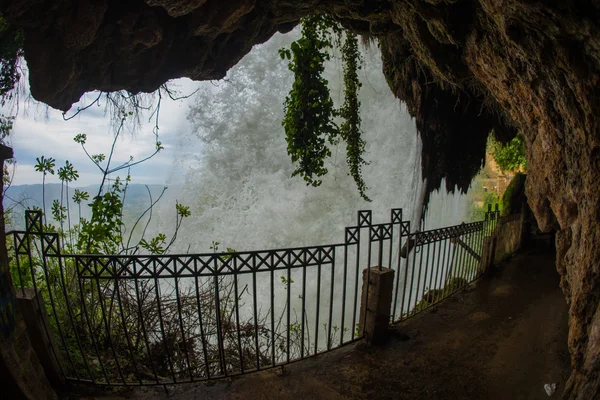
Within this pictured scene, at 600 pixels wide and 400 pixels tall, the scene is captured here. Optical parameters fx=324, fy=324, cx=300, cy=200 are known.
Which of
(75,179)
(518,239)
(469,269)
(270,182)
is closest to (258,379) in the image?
(75,179)

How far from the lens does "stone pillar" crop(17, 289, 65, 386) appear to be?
10.7ft

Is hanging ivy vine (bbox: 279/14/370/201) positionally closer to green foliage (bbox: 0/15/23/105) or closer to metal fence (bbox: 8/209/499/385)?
metal fence (bbox: 8/209/499/385)

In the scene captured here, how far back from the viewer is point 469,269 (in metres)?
7.36

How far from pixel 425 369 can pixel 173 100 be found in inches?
231

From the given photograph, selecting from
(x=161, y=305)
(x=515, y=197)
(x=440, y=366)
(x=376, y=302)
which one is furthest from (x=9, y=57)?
(x=515, y=197)

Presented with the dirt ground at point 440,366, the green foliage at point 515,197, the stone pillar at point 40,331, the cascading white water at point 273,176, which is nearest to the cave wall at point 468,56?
the dirt ground at point 440,366

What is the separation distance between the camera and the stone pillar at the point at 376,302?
4.52 metres

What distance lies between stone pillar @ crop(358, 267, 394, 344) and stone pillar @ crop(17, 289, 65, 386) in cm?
376

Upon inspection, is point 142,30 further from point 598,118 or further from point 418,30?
point 598,118

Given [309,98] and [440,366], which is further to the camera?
[309,98]

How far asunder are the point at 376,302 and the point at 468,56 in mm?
3465

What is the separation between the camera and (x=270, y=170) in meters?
20.2

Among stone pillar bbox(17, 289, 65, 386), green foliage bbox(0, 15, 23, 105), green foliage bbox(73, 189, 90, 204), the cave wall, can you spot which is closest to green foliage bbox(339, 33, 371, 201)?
the cave wall

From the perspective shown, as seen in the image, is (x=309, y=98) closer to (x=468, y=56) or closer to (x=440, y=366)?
(x=468, y=56)
